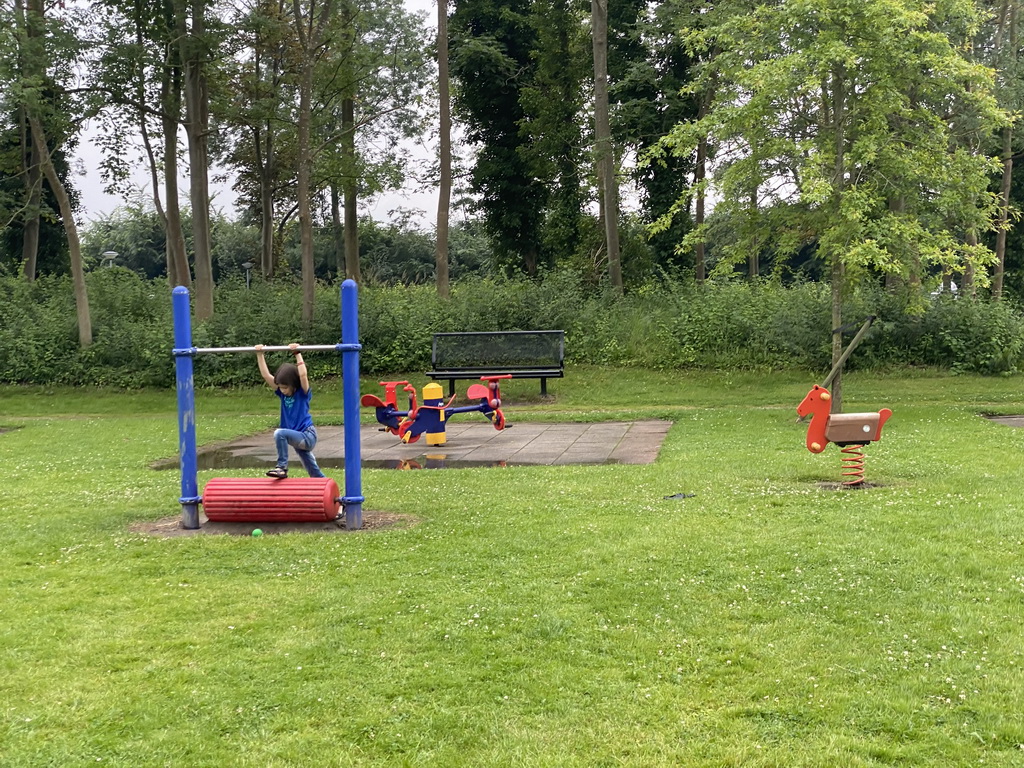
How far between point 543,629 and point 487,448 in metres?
8.30

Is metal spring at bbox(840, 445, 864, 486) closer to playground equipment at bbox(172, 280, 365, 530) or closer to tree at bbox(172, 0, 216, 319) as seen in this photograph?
playground equipment at bbox(172, 280, 365, 530)

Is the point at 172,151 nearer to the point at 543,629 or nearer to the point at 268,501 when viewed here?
the point at 268,501

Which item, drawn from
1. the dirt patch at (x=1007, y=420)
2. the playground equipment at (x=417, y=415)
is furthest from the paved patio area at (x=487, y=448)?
the dirt patch at (x=1007, y=420)

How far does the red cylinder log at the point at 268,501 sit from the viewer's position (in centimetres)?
800

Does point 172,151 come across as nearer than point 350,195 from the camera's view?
Yes

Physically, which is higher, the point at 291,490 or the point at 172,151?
the point at 172,151

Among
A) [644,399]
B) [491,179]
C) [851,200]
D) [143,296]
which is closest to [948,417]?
[851,200]

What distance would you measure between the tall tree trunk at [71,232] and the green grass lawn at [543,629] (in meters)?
13.9

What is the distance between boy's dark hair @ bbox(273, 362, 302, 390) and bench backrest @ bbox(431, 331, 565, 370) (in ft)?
36.6

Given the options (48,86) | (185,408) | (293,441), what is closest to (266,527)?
(293,441)

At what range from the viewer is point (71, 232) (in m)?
22.2

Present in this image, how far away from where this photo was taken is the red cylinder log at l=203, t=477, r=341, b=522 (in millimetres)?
7996

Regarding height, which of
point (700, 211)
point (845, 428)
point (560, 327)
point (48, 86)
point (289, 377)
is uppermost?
point (48, 86)

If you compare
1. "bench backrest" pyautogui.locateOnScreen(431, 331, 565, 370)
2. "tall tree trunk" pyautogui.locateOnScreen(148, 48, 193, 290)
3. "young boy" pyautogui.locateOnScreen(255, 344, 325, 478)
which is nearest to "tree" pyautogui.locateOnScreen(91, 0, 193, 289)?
"tall tree trunk" pyautogui.locateOnScreen(148, 48, 193, 290)
